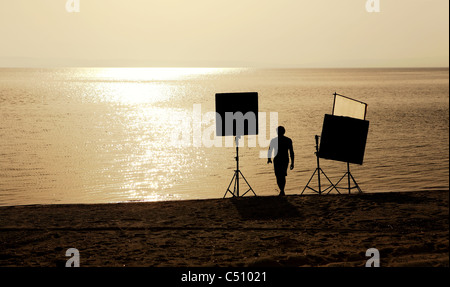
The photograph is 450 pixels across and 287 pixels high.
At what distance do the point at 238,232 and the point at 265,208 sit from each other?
67.5 inches

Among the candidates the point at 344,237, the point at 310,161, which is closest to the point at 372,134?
the point at 310,161

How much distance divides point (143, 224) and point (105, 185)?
7063 millimetres

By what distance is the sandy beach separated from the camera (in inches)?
265

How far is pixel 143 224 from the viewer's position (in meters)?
8.74

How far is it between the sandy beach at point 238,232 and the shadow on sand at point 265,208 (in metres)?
0.02

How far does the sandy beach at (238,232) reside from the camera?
674 cm

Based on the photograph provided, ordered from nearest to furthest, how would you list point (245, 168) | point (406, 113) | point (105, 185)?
1. point (105, 185)
2. point (245, 168)
3. point (406, 113)

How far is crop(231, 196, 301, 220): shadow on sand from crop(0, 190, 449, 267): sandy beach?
0.02 metres

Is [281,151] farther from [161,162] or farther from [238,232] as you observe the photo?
[161,162]

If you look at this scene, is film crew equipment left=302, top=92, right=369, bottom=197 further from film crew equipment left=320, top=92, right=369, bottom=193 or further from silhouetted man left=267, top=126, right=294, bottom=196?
silhouetted man left=267, top=126, right=294, bottom=196

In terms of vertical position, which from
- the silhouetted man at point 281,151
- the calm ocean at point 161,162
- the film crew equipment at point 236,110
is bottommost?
the calm ocean at point 161,162

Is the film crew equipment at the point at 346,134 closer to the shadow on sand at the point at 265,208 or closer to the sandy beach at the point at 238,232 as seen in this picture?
the sandy beach at the point at 238,232

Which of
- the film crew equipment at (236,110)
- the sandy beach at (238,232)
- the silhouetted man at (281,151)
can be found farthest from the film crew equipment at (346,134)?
the film crew equipment at (236,110)
